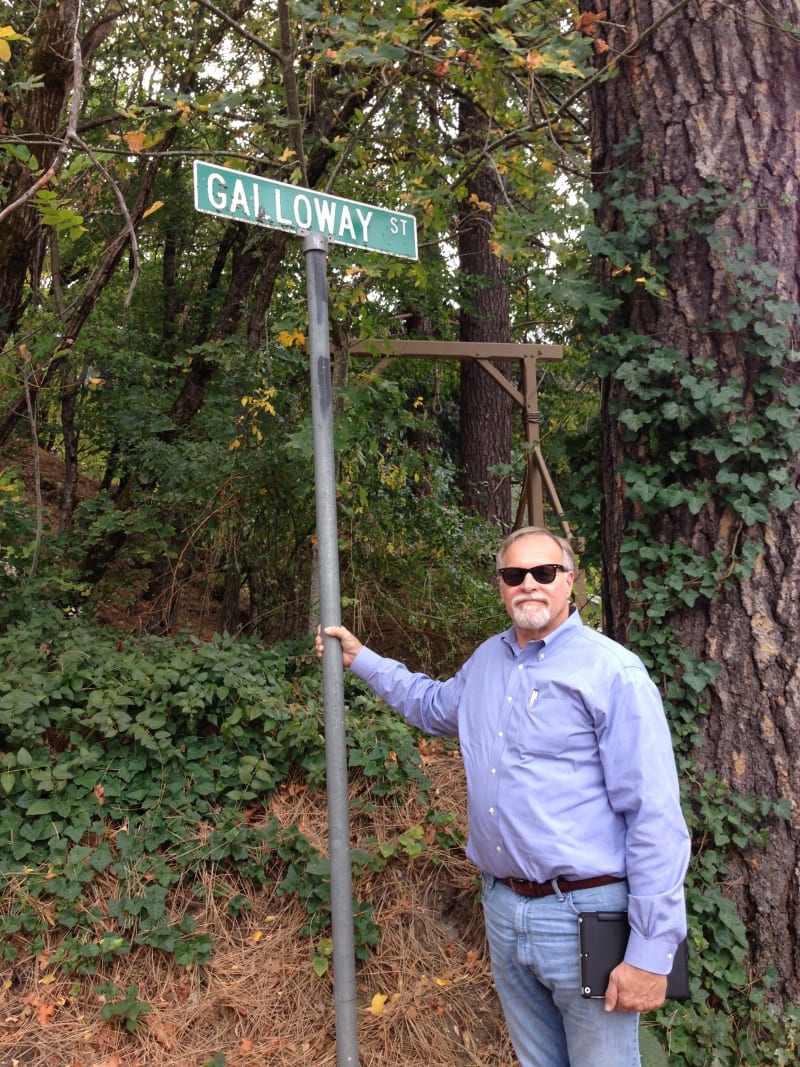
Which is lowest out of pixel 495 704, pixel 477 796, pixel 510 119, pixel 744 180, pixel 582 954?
pixel 582 954

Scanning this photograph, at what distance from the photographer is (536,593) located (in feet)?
8.16

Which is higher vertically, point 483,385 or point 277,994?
point 483,385

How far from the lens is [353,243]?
275 centimetres

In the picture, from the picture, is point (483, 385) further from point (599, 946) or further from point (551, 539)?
point (599, 946)

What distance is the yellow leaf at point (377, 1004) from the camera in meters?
3.66

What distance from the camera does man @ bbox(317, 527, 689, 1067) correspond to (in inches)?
86.6

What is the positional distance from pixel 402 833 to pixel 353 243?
2.78m

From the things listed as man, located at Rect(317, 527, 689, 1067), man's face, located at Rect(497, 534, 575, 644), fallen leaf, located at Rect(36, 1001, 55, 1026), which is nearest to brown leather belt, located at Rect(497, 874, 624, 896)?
man, located at Rect(317, 527, 689, 1067)

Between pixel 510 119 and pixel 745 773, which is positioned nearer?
pixel 745 773

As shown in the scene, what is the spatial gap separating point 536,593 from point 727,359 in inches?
66.4

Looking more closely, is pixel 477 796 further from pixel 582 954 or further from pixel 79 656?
pixel 79 656

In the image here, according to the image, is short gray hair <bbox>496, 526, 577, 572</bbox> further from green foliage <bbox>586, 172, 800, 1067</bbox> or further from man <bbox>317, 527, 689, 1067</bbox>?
green foliage <bbox>586, 172, 800, 1067</bbox>

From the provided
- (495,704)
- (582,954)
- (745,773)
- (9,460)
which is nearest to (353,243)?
(495,704)

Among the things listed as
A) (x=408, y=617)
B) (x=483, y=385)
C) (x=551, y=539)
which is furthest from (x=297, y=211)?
(x=483, y=385)
